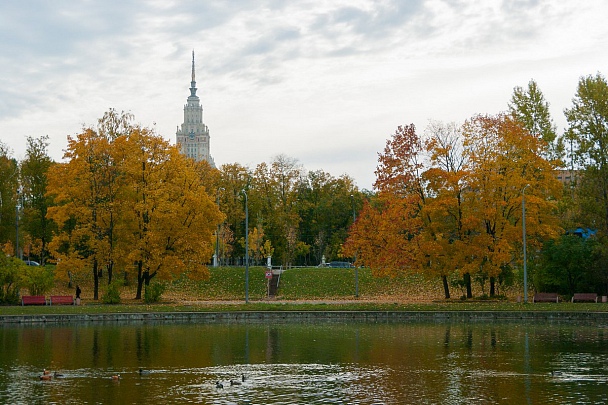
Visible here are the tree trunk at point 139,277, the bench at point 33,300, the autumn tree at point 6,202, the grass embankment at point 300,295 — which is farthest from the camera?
the autumn tree at point 6,202

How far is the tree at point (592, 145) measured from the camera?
184ft

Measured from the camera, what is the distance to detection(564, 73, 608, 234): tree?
56.2 metres

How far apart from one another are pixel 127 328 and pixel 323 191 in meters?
59.6

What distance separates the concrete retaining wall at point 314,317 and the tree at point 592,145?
11.9 m

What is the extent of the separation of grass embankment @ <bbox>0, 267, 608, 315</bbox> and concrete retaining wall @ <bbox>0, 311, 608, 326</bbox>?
73.9 inches

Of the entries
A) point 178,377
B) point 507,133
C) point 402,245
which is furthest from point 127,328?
point 507,133

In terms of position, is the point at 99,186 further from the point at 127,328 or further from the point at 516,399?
the point at 516,399

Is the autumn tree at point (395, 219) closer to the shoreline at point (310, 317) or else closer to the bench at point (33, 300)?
the shoreline at point (310, 317)

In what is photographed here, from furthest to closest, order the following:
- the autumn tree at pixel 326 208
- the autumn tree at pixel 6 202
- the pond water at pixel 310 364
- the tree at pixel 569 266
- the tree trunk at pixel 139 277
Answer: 1. the autumn tree at pixel 326 208
2. the autumn tree at pixel 6 202
3. the tree trunk at pixel 139 277
4. the tree at pixel 569 266
5. the pond water at pixel 310 364

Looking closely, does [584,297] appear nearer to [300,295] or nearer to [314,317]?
[314,317]

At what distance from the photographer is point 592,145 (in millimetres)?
57812

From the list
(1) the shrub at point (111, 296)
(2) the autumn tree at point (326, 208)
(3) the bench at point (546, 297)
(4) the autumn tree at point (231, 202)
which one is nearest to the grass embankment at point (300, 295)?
(1) the shrub at point (111, 296)

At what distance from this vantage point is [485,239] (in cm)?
5547

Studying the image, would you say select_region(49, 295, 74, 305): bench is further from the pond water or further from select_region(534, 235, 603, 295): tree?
select_region(534, 235, 603, 295): tree
